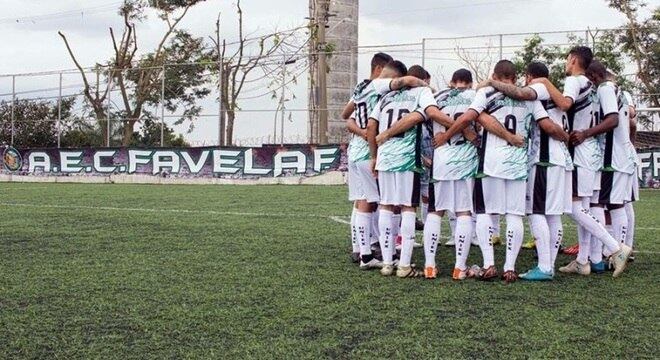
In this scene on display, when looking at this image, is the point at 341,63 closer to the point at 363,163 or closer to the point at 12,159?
the point at 12,159

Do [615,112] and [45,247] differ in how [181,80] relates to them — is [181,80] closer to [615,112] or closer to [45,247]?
[45,247]

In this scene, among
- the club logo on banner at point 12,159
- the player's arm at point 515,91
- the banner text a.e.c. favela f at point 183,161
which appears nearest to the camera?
the player's arm at point 515,91

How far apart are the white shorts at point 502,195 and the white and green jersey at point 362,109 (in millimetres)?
1269

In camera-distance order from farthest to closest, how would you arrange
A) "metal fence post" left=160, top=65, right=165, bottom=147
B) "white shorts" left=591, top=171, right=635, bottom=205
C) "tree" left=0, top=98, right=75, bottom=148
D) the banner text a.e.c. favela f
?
1. "tree" left=0, top=98, right=75, bottom=148
2. "metal fence post" left=160, top=65, right=165, bottom=147
3. the banner text a.e.c. favela f
4. "white shorts" left=591, top=171, right=635, bottom=205

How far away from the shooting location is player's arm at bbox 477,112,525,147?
7.08 metres

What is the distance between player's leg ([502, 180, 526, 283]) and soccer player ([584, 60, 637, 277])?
Answer: 0.94 meters

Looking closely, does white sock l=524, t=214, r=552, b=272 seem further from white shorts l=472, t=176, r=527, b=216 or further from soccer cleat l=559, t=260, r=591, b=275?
soccer cleat l=559, t=260, r=591, b=275

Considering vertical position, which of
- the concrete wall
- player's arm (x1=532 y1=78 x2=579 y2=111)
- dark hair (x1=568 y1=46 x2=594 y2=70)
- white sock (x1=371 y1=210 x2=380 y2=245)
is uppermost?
the concrete wall

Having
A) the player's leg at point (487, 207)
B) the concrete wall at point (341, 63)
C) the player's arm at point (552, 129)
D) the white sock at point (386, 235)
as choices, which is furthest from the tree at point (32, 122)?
the player's arm at point (552, 129)

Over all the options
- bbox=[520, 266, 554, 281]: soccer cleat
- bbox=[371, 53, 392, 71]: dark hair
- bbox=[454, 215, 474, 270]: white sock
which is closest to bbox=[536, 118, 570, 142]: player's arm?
bbox=[454, 215, 474, 270]: white sock

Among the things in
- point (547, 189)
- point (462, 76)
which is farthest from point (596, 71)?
point (547, 189)

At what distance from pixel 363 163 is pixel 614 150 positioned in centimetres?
233

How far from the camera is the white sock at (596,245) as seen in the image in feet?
26.6

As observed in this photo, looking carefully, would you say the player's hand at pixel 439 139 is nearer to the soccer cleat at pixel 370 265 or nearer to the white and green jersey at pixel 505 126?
the white and green jersey at pixel 505 126
